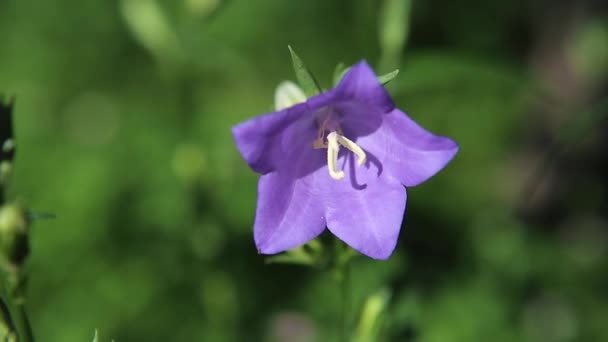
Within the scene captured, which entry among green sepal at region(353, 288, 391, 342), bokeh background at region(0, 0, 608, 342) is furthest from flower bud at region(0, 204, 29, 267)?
bokeh background at region(0, 0, 608, 342)

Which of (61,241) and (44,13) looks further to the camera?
(44,13)

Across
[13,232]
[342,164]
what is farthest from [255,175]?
[13,232]

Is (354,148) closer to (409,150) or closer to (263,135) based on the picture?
(409,150)

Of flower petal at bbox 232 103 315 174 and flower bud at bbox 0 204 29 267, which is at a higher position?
flower bud at bbox 0 204 29 267

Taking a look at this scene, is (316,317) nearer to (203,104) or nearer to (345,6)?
(203,104)

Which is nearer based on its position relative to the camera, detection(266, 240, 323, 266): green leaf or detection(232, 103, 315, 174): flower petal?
detection(232, 103, 315, 174): flower petal

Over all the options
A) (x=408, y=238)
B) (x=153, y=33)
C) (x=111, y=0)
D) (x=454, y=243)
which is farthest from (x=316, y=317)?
(x=111, y=0)

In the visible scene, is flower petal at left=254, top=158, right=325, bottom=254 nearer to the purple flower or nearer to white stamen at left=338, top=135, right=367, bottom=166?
the purple flower
